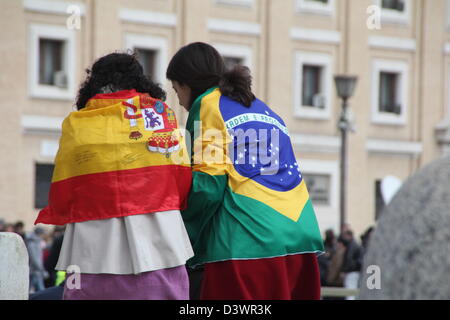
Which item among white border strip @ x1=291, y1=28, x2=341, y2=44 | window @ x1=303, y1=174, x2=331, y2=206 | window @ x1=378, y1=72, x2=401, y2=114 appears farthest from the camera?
window @ x1=378, y1=72, x2=401, y2=114

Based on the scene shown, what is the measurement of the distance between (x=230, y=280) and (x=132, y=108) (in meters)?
0.83

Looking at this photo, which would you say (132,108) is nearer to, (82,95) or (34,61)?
(82,95)

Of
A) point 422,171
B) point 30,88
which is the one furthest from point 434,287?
point 30,88

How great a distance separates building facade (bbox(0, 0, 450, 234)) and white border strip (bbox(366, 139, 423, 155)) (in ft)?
0.10

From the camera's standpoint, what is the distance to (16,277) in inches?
189

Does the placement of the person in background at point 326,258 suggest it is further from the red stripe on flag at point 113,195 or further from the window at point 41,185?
the red stripe on flag at point 113,195

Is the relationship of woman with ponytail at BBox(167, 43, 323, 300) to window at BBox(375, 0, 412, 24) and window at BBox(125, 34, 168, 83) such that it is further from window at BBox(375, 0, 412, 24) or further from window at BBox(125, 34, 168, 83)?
window at BBox(375, 0, 412, 24)

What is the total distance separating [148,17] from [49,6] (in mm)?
3024

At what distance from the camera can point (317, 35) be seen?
34906 mm

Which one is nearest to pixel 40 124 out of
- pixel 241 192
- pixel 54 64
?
pixel 54 64

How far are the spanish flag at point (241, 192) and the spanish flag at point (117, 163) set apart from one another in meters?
0.14

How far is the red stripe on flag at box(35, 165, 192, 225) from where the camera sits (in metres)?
4.65

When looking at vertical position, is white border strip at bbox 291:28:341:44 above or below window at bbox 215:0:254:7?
below

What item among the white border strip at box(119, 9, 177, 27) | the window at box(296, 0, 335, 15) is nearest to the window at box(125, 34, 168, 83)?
the white border strip at box(119, 9, 177, 27)
